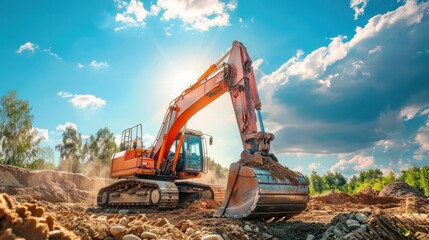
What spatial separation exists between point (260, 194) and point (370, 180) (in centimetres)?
3664

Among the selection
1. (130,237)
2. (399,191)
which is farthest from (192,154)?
(399,191)

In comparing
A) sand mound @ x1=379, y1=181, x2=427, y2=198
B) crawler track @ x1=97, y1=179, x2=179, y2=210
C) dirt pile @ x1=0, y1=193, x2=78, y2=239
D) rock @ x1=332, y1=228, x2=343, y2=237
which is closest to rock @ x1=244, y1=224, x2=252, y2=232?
rock @ x1=332, y1=228, x2=343, y2=237

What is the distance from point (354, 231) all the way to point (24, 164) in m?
32.7

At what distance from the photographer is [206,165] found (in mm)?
11664

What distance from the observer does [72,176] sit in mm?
25016

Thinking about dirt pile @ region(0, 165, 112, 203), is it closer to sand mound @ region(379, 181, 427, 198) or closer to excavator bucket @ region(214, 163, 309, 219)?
excavator bucket @ region(214, 163, 309, 219)

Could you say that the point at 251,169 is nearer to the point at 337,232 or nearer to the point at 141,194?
the point at 337,232

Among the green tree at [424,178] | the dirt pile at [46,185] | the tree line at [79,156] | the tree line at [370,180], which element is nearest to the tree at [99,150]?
the tree line at [79,156]

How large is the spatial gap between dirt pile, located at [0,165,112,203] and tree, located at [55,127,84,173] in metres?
15.6

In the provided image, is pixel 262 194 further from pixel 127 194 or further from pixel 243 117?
pixel 127 194

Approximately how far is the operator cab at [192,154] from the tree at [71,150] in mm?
32112

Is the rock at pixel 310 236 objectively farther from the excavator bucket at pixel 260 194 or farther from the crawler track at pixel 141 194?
the crawler track at pixel 141 194

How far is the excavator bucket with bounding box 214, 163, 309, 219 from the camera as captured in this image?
579 centimetres

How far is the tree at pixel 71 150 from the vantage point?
39844 mm
